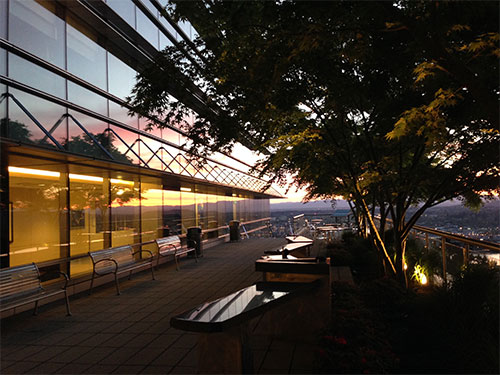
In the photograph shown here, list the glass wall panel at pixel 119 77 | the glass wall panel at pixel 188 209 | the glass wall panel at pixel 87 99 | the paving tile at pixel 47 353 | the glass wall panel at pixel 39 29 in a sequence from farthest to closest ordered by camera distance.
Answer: the glass wall panel at pixel 188 209
the glass wall panel at pixel 119 77
the glass wall panel at pixel 87 99
the glass wall panel at pixel 39 29
the paving tile at pixel 47 353

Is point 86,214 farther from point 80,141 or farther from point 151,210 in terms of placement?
A: point 151,210

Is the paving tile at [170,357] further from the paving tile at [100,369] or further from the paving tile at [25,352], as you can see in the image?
the paving tile at [25,352]

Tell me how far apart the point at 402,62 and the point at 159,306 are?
659 cm

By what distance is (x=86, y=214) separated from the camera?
10281 millimetres

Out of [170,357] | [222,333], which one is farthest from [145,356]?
[222,333]

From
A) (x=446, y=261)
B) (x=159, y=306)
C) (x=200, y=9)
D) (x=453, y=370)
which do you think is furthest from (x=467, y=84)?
(x=159, y=306)

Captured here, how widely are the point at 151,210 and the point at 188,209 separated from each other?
15.5 feet

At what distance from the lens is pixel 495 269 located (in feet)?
17.3

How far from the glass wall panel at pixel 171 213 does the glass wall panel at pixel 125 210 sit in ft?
8.89

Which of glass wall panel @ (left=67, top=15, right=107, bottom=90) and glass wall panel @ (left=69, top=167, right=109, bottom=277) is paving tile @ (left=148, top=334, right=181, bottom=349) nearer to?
glass wall panel @ (left=69, top=167, right=109, bottom=277)

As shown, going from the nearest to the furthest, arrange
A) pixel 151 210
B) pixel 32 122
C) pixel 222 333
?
1. pixel 222 333
2. pixel 32 122
3. pixel 151 210

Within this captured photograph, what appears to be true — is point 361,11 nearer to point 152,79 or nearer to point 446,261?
point 152,79

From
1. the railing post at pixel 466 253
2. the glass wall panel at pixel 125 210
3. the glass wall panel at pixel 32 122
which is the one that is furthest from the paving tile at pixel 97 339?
the railing post at pixel 466 253

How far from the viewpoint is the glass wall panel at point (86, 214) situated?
973 cm
